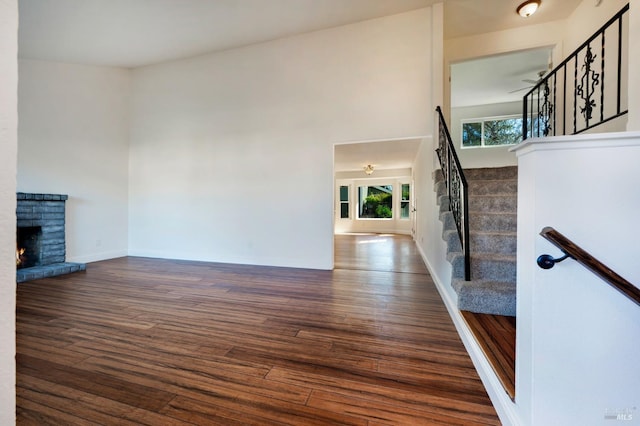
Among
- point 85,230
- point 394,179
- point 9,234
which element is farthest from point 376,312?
point 394,179

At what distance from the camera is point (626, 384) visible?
994 millimetres

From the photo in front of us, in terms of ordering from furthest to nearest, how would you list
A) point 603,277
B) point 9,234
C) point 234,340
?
point 234,340
point 603,277
point 9,234

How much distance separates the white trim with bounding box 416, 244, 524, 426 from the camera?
4.02 feet

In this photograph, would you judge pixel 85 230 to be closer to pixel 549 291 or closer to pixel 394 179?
pixel 549 291

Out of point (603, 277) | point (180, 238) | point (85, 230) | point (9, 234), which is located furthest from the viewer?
point (180, 238)

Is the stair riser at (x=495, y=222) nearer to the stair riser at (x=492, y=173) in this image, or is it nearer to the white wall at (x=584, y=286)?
the stair riser at (x=492, y=173)

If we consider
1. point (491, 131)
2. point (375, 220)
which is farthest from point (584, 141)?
point (375, 220)

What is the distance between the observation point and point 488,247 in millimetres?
2562

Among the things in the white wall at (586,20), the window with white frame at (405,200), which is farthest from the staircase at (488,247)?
the window with white frame at (405,200)

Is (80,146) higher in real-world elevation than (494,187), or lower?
higher

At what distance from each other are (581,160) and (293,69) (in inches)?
169

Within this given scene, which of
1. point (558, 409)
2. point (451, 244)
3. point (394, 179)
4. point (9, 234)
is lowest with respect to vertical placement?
point (558, 409)

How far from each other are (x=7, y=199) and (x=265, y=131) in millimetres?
4163

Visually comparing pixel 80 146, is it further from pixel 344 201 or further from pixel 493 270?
pixel 344 201
